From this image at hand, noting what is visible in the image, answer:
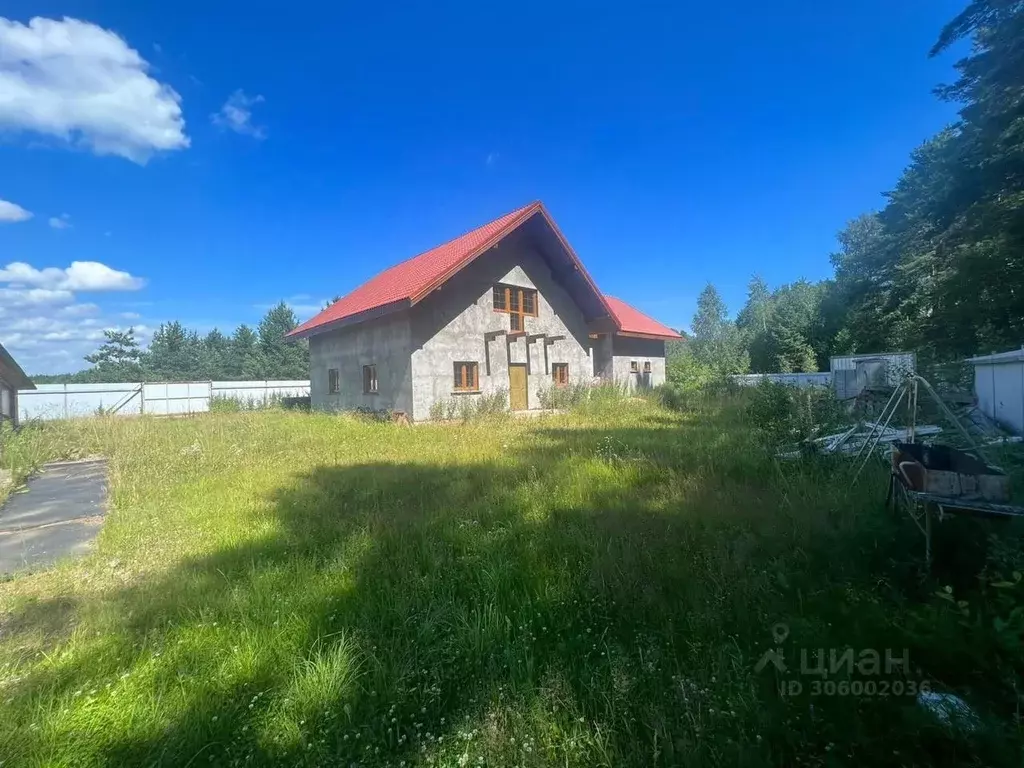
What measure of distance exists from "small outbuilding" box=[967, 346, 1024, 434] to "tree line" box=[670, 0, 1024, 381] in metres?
2.80

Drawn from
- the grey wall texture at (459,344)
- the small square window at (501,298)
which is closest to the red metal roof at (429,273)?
the grey wall texture at (459,344)

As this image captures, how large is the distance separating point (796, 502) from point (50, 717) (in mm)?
5525

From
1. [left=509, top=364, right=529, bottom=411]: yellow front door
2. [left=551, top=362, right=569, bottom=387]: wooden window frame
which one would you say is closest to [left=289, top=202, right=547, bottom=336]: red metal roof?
[left=509, top=364, right=529, bottom=411]: yellow front door

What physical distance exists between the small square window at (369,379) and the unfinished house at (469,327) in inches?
1.6

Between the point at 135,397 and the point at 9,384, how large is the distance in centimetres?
921

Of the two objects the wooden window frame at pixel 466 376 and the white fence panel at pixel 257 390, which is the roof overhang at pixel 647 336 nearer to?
the wooden window frame at pixel 466 376

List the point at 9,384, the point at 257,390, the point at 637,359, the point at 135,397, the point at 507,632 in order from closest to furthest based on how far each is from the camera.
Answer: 1. the point at 507,632
2. the point at 9,384
3. the point at 135,397
4. the point at 637,359
5. the point at 257,390

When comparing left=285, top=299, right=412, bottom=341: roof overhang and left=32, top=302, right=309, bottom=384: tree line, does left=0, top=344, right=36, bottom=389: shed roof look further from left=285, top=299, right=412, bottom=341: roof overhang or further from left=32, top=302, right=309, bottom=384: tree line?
left=32, top=302, right=309, bottom=384: tree line

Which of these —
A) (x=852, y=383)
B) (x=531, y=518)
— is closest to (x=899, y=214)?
(x=852, y=383)

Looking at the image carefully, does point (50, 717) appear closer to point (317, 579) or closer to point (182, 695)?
point (182, 695)

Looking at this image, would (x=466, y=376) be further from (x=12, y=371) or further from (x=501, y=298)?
(x=12, y=371)

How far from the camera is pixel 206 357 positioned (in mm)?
57281

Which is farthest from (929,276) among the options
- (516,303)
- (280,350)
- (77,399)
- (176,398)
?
(280,350)

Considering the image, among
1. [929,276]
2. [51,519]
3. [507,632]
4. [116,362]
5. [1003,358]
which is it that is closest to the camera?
[507,632]
